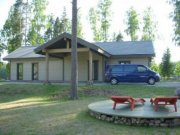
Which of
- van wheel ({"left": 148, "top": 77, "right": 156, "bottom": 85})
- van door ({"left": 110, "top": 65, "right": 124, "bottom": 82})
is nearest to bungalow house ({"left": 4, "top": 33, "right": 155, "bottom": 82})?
van door ({"left": 110, "top": 65, "right": 124, "bottom": 82})

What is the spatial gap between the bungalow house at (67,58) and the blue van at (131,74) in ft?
6.09

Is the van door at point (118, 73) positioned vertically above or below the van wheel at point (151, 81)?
above

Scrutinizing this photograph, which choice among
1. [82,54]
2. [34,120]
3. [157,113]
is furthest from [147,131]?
[82,54]

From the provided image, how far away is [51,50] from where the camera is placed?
86.1ft

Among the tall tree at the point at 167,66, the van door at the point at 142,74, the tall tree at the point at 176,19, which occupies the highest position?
the tall tree at the point at 176,19

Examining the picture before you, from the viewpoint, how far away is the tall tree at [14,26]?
54.0 metres

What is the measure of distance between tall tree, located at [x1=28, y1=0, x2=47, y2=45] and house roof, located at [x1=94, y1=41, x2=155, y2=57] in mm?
22518

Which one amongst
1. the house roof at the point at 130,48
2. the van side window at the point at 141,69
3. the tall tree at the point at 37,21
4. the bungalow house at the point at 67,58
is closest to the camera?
A: the van side window at the point at 141,69

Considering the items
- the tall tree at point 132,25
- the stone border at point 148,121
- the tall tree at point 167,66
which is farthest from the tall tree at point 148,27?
the stone border at point 148,121

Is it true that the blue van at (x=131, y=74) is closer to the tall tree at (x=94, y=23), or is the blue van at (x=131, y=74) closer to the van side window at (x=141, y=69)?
the van side window at (x=141, y=69)

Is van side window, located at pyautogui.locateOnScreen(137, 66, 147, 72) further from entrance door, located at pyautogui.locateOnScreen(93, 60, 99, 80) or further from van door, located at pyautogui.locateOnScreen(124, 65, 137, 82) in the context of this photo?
entrance door, located at pyautogui.locateOnScreen(93, 60, 99, 80)

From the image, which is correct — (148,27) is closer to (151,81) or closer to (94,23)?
(94,23)

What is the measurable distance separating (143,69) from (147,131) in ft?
52.6

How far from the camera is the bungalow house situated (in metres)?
25.8
